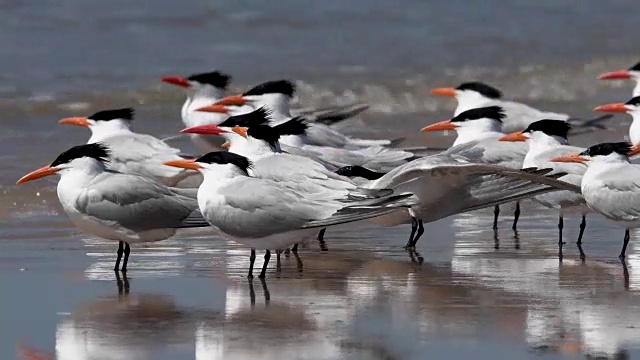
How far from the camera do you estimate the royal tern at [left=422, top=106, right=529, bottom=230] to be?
827 cm

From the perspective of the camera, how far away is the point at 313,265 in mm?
6980

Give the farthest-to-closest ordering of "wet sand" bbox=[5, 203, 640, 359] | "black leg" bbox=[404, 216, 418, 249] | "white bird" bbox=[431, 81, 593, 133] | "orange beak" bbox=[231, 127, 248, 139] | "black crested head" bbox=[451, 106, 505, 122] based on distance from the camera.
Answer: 1. "white bird" bbox=[431, 81, 593, 133]
2. "black crested head" bbox=[451, 106, 505, 122]
3. "orange beak" bbox=[231, 127, 248, 139]
4. "black leg" bbox=[404, 216, 418, 249]
5. "wet sand" bbox=[5, 203, 640, 359]

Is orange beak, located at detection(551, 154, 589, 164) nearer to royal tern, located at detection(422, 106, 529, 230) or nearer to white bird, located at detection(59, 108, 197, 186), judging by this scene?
royal tern, located at detection(422, 106, 529, 230)

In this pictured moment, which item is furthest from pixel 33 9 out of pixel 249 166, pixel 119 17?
pixel 249 166

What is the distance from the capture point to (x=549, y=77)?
15.5 m

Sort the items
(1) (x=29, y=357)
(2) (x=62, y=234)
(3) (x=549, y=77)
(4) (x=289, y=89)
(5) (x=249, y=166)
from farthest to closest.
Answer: (3) (x=549, y=77), (4) (x=289, y=89), (2) (x=62, y=234), (5) (x=249, y=166), (1) (x=29, y=357)

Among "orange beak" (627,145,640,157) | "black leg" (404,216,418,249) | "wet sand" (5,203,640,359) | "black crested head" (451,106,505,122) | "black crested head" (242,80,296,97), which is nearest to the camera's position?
"wet sand" (5,203,640,359)

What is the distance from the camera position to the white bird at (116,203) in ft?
22.0

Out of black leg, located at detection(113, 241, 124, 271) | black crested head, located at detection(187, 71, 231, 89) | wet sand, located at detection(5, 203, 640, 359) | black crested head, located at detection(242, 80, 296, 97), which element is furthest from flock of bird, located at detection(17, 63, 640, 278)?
black crested head, located at detection(187, 71, 231, 89)

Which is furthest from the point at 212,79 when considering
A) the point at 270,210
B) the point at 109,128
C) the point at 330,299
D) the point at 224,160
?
the point at 330,299

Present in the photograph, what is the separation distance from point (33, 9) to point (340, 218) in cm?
1182

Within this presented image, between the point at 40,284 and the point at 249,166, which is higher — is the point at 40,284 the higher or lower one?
the lower one

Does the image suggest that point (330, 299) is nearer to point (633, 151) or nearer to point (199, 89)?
point (633, 151)

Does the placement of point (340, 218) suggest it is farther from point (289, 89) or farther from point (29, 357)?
point (289, 89)
